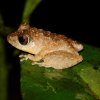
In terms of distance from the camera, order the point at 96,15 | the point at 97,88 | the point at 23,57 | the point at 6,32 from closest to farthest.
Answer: the point at 97,88
the point at 23,57
the point at 6,32
the point at 96,15

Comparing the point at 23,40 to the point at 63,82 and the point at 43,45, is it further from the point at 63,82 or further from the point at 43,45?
the point at 63,82

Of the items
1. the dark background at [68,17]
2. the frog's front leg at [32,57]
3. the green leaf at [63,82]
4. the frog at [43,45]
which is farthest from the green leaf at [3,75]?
the dark background at [68,17]

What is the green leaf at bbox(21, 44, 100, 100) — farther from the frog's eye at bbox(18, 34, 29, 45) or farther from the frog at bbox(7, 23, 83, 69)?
the frog's eye at bbox(18, 34, 29, 45)

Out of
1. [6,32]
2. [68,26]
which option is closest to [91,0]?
[68,26]

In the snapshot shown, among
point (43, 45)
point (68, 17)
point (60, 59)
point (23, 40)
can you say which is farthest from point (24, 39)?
point (68, 17)

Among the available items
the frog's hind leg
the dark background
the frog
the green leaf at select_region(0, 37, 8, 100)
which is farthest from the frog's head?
the dark background

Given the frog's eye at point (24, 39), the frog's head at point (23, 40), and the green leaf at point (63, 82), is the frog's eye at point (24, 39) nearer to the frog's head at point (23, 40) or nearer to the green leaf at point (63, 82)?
the frog's head at point (23, 40)

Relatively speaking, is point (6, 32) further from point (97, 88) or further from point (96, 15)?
point (96, 15)
